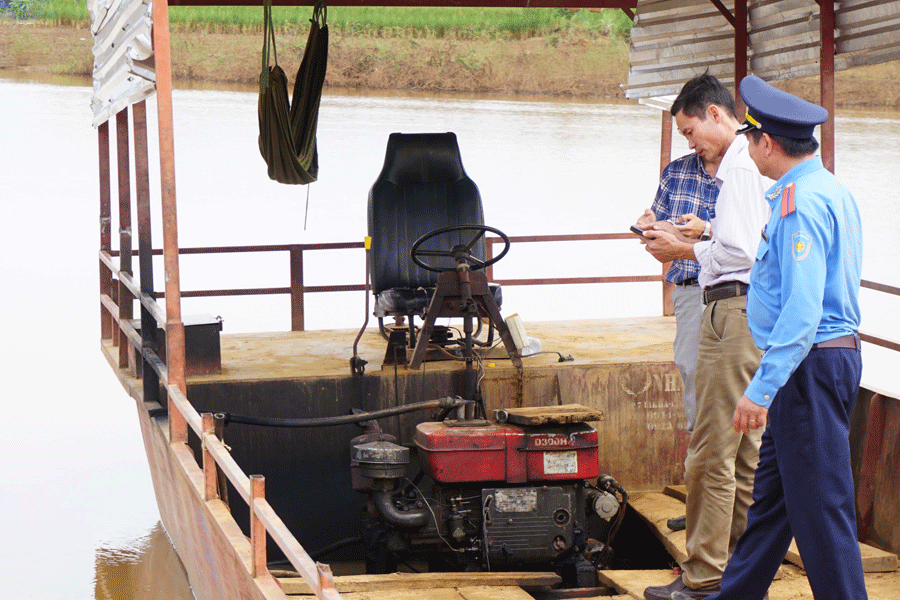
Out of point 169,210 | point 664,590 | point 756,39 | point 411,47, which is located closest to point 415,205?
point 169,210

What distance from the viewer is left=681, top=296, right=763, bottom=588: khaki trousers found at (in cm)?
401

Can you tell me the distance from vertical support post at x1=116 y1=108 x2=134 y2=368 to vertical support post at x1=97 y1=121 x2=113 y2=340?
0.46 m

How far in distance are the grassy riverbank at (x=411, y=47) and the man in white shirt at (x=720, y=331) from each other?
25835mm

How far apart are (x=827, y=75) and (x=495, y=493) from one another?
2.61 meters

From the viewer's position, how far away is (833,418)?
328cm

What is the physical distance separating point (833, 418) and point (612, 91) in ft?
96.2

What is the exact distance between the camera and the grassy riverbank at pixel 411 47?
99.8 ft

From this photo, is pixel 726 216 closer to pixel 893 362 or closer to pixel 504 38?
pixel 893 362

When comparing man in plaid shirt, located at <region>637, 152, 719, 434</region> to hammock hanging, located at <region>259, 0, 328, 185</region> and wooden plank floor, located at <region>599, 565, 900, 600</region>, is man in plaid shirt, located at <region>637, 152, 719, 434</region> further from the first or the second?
hammock hanging, located at <region>259, 0, 328, 185</region>

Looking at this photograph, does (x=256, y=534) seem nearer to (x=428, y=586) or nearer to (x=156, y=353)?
(x=428, y=586)

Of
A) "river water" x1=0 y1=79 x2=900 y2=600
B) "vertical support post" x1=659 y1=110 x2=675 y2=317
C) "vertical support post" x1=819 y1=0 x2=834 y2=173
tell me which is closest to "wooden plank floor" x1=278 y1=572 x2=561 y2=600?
"vertical support post" x1=819 y1=0 x2=834 y2=173

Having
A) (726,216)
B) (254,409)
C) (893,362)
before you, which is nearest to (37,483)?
(254,409)

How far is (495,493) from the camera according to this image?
5.40 meters

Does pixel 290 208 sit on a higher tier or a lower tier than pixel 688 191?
higher
